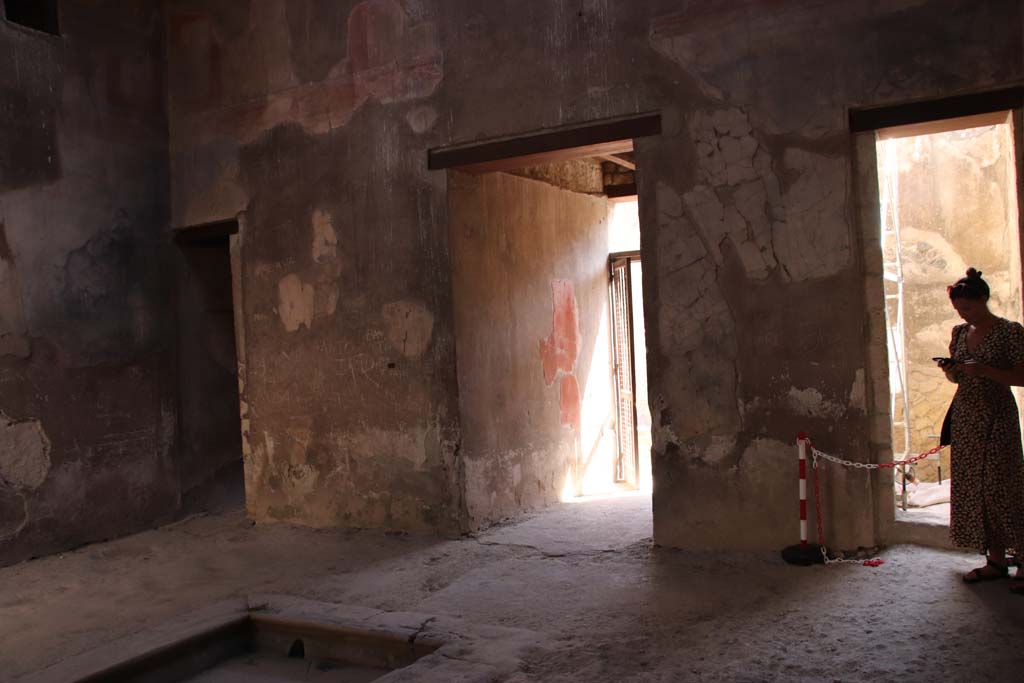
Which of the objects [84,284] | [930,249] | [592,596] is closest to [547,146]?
[592,596]

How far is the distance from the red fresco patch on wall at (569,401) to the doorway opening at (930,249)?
9.16ft

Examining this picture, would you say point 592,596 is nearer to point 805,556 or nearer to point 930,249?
point 805,556

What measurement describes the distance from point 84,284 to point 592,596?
4018 millimetres

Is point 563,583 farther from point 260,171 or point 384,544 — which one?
point 260,171

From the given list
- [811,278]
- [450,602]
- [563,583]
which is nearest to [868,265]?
[811,278]

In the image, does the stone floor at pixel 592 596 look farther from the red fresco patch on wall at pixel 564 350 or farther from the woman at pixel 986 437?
the red fresco patch on wall at pixel 564 350

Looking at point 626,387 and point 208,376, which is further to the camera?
point 626,387

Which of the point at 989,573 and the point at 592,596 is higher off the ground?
the point at 989,573

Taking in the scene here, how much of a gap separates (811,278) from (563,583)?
1.98 metres

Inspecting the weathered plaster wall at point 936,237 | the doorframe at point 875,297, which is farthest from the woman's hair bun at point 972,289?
the weathered plaster wall at point 936,237

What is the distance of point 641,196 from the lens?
4719mm

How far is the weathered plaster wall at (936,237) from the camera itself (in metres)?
7.39

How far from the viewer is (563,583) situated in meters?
4.28

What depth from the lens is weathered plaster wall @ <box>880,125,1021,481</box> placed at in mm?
7395
